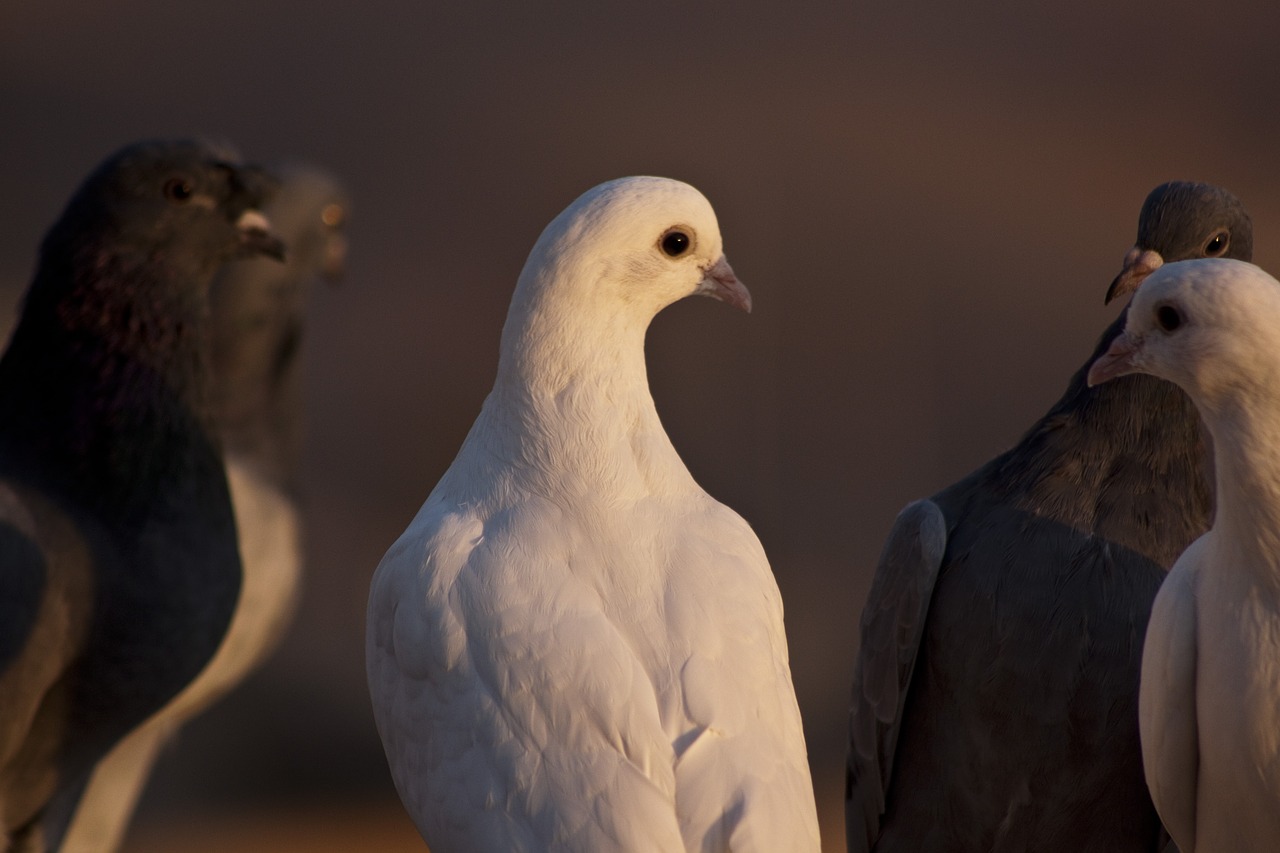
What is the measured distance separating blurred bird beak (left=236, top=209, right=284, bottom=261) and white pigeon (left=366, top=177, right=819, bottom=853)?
1.24 meters

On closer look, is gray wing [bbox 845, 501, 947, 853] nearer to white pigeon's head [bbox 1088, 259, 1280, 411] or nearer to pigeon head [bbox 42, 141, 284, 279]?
white pigeon's head [bbox 1088, 259, 1280, 411]

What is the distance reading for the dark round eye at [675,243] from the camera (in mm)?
2223

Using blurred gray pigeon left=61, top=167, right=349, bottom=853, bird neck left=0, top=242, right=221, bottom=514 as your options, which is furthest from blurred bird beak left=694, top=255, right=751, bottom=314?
blurred gray pigeon left=61, top=167, right=349, bottom=853

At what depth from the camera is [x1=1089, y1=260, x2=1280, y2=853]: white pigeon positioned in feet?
6.73

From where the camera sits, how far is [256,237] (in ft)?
10.8

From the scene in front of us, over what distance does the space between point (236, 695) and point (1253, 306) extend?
5064 mm

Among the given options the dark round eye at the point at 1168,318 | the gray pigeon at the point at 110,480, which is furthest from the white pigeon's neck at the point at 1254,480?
the gray pigeon at the point at 110,480

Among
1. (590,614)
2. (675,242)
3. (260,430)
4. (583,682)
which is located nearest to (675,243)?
(675,242)

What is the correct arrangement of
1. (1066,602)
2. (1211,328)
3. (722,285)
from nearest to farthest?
(1211,328)
(722,285)
(1066,602)

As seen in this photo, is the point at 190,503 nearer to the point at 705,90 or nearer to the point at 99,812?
the point at 99,812

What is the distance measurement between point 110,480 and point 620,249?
1.43 m

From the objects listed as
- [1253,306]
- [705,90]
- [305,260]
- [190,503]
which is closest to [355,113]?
[705,90]

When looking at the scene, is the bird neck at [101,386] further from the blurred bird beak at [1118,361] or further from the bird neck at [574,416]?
the blurred bird beak at [1118,361]

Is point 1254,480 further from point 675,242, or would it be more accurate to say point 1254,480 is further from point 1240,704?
point 675,242
